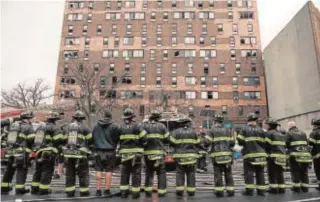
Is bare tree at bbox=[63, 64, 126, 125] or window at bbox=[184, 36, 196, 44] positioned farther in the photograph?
window at bbox=[184, 36, 196, 44]

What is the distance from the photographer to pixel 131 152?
24.8ft

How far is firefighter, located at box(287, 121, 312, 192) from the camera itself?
26.9ft

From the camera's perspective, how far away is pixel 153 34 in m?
52.7

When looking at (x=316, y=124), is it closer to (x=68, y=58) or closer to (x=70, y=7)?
(x=68, y=58)

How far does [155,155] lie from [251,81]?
1785 inches

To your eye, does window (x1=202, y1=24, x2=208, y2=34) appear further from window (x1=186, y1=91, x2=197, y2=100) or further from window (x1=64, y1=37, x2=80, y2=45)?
window (x1=64, y1=37, x2=80, y2=45)

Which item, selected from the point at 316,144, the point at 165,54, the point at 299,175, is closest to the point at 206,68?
the point at 165,54

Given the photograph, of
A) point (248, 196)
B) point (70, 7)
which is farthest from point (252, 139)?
point (70, 7)

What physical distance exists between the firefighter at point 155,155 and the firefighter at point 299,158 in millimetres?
3588

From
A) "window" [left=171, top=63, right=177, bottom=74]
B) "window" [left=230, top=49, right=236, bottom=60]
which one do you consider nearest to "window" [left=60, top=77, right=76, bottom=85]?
"window" [left=171, top=63, right=177, bottom=74]

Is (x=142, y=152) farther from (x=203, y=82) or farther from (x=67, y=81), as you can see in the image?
(x=67, y=81)

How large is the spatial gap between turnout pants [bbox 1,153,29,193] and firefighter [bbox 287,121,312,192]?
7.23 meters

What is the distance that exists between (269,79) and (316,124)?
135 ft

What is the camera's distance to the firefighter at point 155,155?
7562 millimetres
